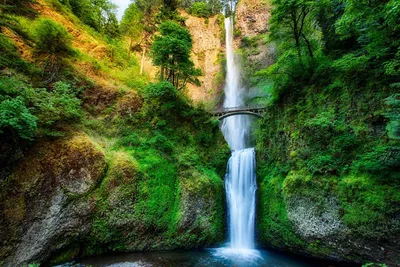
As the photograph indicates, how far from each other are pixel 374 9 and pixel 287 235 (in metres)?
9.25

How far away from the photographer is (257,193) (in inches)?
442

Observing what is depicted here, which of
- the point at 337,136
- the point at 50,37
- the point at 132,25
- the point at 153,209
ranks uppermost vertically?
the point at 132,25

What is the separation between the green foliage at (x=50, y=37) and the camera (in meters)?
9.65

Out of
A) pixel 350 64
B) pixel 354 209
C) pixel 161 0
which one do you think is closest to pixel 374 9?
pixel 350 64

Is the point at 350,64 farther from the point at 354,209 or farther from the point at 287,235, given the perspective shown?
the point at 287,235

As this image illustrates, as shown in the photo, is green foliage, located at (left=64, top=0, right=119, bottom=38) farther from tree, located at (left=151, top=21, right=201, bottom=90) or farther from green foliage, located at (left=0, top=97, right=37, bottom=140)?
green foliage, located at (left=0, top=97, right=37, bottom=140)

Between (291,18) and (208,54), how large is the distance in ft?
76.9

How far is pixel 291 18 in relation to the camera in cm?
1062

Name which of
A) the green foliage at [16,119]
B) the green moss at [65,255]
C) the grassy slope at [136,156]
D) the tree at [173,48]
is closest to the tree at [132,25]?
the grassy slope at [136,156]

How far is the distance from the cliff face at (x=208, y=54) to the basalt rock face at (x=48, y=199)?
22.2 meters

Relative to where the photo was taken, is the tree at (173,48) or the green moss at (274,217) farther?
the tree at (173,48)

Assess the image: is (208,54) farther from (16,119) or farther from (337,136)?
(16,119)

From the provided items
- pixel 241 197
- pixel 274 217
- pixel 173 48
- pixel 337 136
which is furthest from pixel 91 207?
pixel 173 48

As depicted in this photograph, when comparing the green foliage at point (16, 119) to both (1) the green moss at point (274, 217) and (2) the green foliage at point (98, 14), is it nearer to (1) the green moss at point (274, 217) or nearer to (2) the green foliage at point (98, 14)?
(1) the green moss at point (274, 217)
